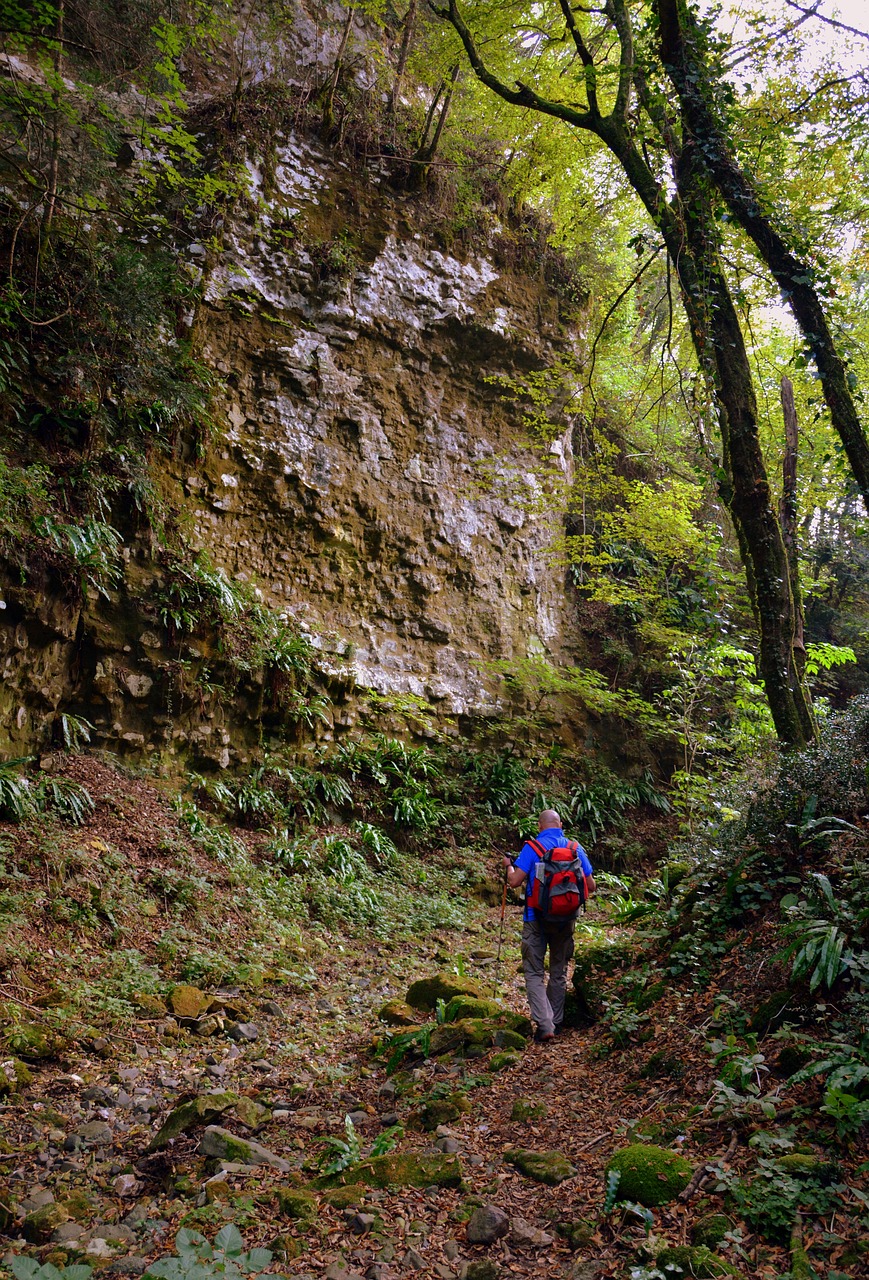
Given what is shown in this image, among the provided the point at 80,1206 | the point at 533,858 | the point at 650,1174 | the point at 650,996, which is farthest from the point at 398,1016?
the point at 650,1174

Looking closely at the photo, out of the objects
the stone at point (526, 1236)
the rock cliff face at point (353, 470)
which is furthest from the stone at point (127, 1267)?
the rock cliff face at point (353, 470)

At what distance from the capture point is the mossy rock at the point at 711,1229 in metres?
2.33

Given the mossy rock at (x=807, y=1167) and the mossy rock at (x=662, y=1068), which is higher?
the mossy rock at (x=807, y=1167)

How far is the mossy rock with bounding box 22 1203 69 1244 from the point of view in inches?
113

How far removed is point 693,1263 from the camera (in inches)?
87.6

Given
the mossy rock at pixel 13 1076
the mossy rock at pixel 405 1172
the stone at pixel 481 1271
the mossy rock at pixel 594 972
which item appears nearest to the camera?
the stone at pixel 481 1271

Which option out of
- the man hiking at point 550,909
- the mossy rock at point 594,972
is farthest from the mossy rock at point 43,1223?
the mossy rock at point 594,972

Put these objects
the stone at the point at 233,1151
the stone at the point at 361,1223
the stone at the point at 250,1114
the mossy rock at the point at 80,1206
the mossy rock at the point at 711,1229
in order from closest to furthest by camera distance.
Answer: the mossy rock at the point at 711,1229 < the stone at the point at 361,1223 < the mossy rock at the point at 80,1206 < the stone at the point at 233,1151 < the stone at the point at 250,1114

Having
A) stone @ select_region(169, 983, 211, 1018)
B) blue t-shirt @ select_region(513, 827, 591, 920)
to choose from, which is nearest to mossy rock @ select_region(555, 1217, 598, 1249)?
blue t-shirt @ select_region(513, 827, 591, 920)

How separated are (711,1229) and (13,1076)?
3715 millimetres

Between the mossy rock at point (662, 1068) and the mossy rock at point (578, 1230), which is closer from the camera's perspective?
the mossy rock at point (578, 1230)

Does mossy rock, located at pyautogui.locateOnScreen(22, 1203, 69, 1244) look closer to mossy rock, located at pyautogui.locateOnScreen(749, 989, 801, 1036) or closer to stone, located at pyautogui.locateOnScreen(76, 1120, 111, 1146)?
stone, located at pyautogui.locateOnScreen(76, 1120, 111, 1146)

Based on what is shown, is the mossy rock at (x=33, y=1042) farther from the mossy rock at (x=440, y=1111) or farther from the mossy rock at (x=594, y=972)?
the mossy rock at (x=594, y=972)

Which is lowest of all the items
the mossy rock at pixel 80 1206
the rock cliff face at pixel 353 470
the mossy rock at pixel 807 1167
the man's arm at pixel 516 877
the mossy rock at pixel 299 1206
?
the mossy rock at pixel 80 1206
